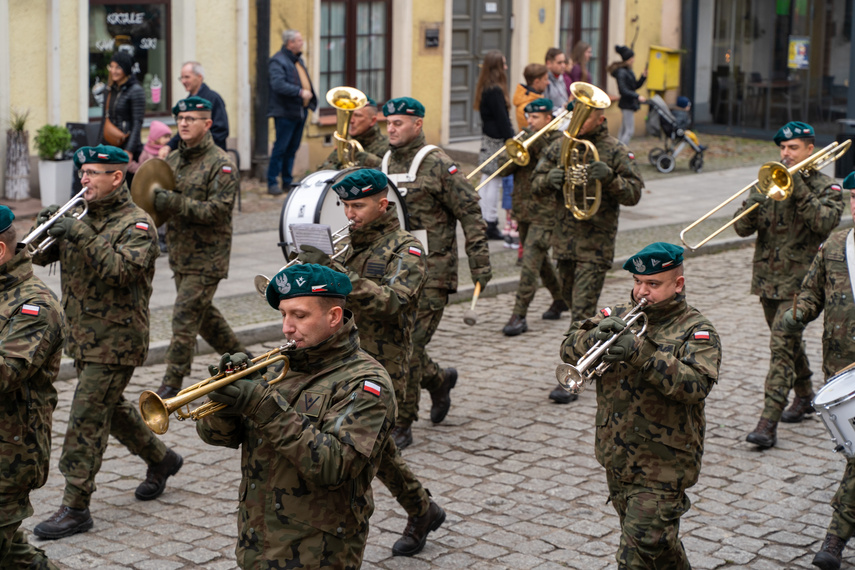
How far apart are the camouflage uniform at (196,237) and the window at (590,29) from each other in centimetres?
1416

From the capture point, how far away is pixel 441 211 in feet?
28.7

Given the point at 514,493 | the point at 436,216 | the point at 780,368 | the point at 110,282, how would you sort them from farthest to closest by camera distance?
the point at 436,216 < the point at 780,368 < the point at 514,493 < the point at 110,282

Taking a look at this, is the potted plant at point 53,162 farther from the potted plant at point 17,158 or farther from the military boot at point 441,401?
the military boot at point 441,401

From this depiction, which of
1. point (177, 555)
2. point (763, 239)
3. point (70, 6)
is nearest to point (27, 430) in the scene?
point (177, 555)

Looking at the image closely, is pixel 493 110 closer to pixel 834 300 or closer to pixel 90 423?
pixel 834 300

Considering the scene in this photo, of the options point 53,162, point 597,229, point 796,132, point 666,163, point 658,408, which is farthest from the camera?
point 666,163

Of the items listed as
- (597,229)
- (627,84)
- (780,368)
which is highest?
(627,84)

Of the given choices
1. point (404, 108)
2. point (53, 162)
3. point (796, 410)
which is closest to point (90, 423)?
point (404, 108)

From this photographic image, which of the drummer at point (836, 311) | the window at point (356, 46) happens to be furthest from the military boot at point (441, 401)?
the window at point (356, 46)

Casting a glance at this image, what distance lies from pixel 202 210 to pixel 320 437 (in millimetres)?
4695

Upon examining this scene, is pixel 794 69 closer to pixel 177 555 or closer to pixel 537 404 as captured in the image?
pixel 537 404

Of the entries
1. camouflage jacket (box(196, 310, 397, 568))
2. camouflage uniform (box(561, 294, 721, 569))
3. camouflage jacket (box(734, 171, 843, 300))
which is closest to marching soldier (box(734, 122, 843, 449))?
camouflage jacket (box(734, 171, 843, 300))

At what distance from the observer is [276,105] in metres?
16.6

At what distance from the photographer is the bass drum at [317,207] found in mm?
8312
